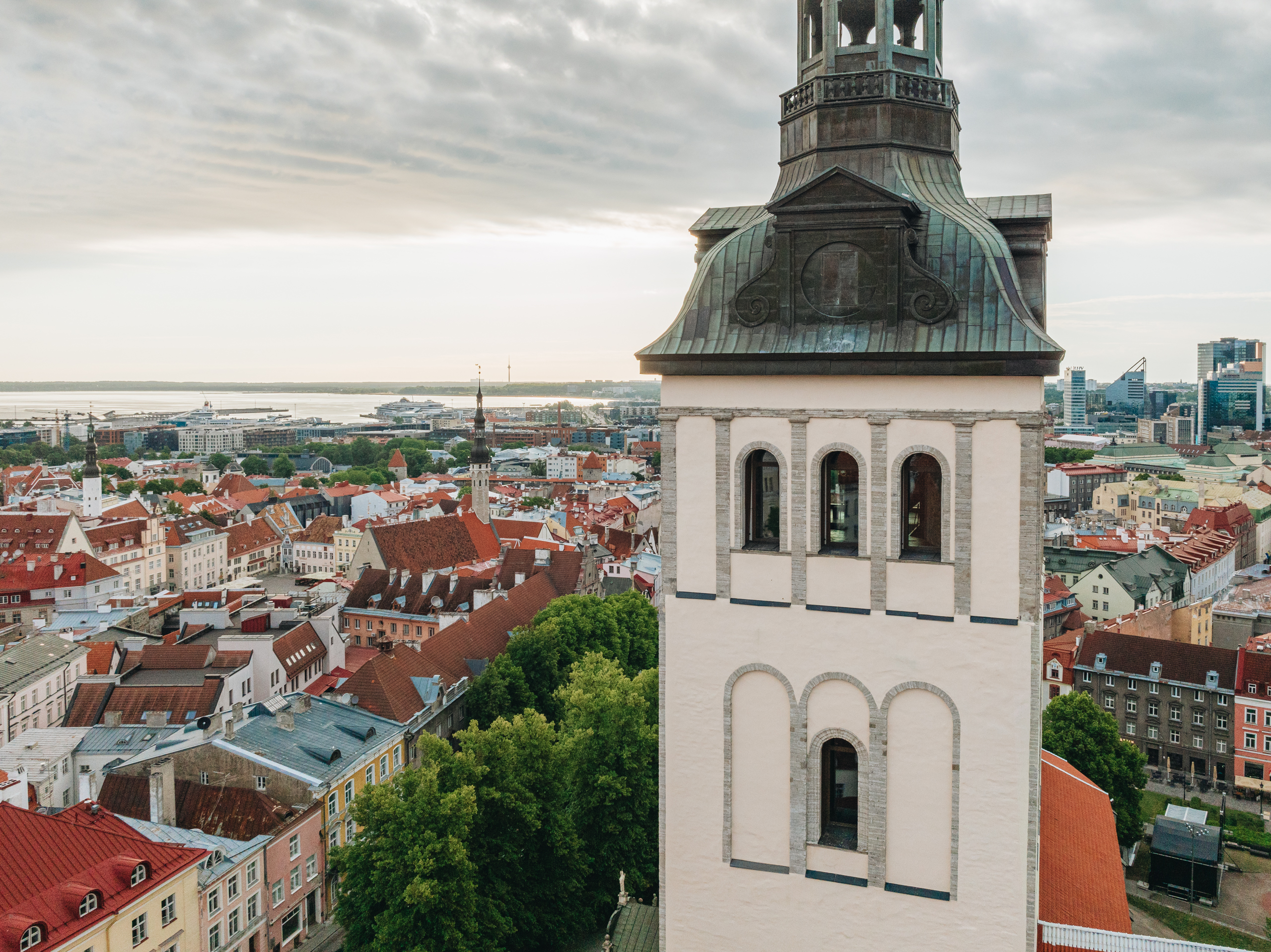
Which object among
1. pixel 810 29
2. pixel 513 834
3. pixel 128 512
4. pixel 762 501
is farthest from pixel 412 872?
pixel 128 512

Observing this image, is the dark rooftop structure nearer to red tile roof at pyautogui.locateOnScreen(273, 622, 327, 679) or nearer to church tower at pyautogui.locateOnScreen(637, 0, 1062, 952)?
church tower at pyautogui.locateOnScreen(637, 0, 1062, 952)

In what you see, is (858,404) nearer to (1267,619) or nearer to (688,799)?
(688,799)

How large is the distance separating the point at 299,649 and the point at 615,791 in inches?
1214

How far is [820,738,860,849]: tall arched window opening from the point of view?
633 inches

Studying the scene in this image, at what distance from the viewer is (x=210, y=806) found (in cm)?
3969

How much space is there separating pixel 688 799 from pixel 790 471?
5625 mm

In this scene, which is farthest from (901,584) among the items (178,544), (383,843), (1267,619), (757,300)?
(178,544)

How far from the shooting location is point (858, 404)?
15359mm

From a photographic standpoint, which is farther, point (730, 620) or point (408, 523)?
point (408, 523)

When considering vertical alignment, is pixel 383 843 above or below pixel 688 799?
below

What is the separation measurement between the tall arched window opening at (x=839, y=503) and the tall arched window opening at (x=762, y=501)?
730 mm

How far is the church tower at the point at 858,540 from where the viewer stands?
14867 mm

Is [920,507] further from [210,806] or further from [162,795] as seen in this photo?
[210,806]

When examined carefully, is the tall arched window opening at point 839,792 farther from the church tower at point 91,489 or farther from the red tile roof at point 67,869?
the church tower at point 91,489
